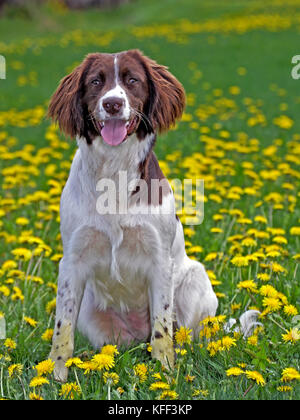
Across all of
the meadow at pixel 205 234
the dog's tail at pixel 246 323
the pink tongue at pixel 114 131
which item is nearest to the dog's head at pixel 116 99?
the pink tongue at pixel 114 131

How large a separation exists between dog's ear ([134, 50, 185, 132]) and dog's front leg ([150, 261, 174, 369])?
2.35ft

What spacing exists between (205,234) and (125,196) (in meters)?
1.70

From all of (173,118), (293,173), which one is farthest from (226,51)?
(173,118)

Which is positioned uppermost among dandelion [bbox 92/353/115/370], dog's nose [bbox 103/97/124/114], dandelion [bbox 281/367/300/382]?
dog's nose [bbox 103/97/124/114]

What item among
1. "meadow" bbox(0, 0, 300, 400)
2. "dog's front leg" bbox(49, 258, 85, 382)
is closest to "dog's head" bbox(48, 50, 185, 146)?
"dog's front leg" bbox(49, 258, 85, 382)

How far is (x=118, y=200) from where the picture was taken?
3.06 meters

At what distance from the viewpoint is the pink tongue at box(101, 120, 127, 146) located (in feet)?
9.55

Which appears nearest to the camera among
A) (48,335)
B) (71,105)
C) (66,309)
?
(71,105)

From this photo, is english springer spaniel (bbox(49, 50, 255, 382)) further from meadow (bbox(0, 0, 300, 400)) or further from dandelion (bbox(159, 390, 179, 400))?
dandelion (bbox(159, 390, 179, 400))

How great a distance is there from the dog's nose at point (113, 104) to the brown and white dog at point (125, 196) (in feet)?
0.36

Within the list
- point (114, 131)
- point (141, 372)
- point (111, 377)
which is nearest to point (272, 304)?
point (141, 372)

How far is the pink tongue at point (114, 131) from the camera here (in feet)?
9.55

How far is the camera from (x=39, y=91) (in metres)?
11.5

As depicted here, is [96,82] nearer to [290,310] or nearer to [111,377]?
[111,377]
